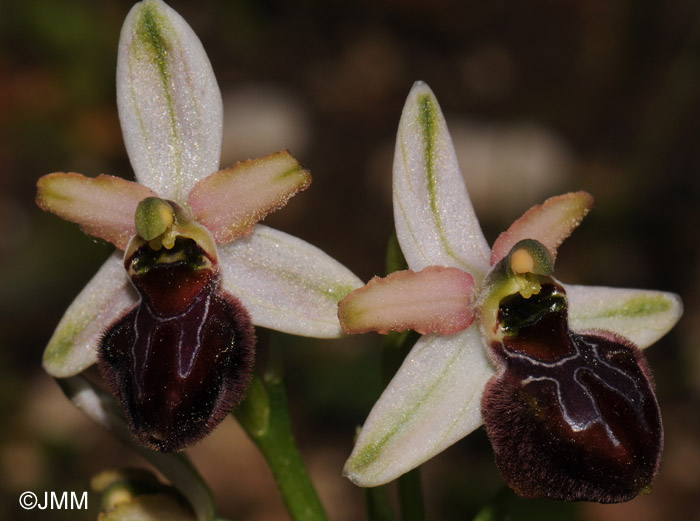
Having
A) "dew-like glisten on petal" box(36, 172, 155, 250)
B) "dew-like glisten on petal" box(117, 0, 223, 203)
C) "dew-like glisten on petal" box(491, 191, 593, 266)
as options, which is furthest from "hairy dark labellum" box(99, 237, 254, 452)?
"dew-like glisten on petal" box(491, 191, 593, 266)

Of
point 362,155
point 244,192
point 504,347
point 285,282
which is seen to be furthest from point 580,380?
point 362,155

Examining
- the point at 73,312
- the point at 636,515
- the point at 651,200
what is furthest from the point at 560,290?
the point at 651,200

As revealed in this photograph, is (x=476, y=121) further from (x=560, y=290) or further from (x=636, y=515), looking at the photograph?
(x=560, y=290)

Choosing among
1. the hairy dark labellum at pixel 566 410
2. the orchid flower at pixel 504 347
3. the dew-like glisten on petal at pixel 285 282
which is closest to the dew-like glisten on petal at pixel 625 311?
the orchid flower at pixel 504 347

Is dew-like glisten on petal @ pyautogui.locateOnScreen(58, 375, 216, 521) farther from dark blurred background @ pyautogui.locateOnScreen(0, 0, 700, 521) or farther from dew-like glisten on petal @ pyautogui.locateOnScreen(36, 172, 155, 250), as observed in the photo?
dark blurred background @ pyautogui.locateOnScreen(0, 0, 700, 521)

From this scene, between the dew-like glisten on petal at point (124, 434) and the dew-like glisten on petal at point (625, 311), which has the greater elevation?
the dew-like glisten on petal at point (625, 311)

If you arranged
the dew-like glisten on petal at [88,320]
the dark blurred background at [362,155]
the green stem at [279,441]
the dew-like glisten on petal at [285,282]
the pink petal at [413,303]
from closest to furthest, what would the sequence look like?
the pink petal at [413,303]
the dew-like glisten on petal at [285,282]
the dew-like glisten on petal at [88,320]
the green stem at [279,441]
the dark blurred background at [362,155]

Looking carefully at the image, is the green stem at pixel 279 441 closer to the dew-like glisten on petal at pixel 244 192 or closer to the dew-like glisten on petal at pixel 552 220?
the dew-like glisten on petal at pixel 244 192
